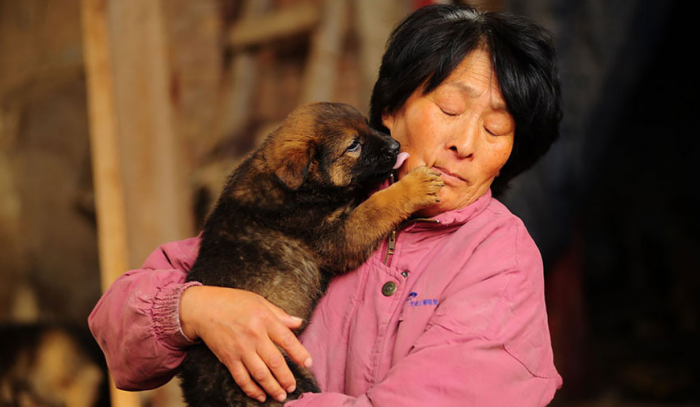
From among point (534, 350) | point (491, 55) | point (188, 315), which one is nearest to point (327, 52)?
point (491, 55)

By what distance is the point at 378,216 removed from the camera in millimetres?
2061

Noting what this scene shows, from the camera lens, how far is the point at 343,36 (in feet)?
15.1

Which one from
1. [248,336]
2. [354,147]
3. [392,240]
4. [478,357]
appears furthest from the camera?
[354,147]

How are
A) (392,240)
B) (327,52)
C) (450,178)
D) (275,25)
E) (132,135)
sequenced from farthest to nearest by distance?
1. (275,25)
2. (327,52)
3. (132,135)
4. (392,240)
5. (450,178)

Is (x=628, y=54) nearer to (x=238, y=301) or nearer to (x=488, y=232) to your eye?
(x=488, y=232)

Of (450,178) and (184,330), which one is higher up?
(450,178)

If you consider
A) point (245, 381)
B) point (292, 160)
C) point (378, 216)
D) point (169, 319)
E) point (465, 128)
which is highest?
point (465, 128)

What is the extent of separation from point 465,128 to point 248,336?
0.82 metres

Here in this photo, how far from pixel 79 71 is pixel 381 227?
510cm

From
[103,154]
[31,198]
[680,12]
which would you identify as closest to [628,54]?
[680,12]

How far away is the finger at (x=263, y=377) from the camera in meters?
1.77

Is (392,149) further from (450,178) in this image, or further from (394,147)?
(450,178)

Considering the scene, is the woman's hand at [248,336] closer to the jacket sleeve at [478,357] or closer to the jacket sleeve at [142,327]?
the jacket sleeve at [142,327]

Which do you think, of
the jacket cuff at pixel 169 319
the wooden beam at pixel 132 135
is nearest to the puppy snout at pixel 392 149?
the jacket cuff at pixel 169 319
